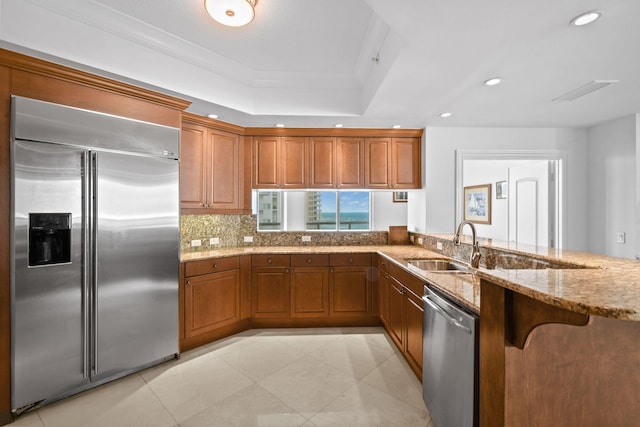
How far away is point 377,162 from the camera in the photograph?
12.5 feet

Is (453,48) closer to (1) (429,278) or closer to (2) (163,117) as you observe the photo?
(1) (429,278)

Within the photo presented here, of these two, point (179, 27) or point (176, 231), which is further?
point (176, 231)

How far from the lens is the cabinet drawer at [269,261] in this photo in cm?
342

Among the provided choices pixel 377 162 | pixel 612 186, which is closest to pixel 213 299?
pixel 377 162

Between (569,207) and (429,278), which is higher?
(569,207)

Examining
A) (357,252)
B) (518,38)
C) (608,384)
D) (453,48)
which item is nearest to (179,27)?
(453,48)

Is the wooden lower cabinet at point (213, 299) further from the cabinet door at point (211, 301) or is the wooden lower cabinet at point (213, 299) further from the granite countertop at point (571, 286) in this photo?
the granite countertop at point (571, 286)

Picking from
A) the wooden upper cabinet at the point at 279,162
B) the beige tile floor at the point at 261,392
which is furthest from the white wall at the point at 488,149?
the beige tile floor at the point at 261,392

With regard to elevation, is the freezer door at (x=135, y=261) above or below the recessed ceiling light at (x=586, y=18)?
below

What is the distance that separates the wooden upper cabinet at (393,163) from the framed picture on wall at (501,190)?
6.76ft

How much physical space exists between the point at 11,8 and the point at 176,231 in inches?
72.5

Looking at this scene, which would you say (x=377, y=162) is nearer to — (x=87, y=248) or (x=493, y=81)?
(x=493, y=81)

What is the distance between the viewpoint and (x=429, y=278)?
2.04 metres

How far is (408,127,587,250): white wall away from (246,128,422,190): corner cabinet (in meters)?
0.22
